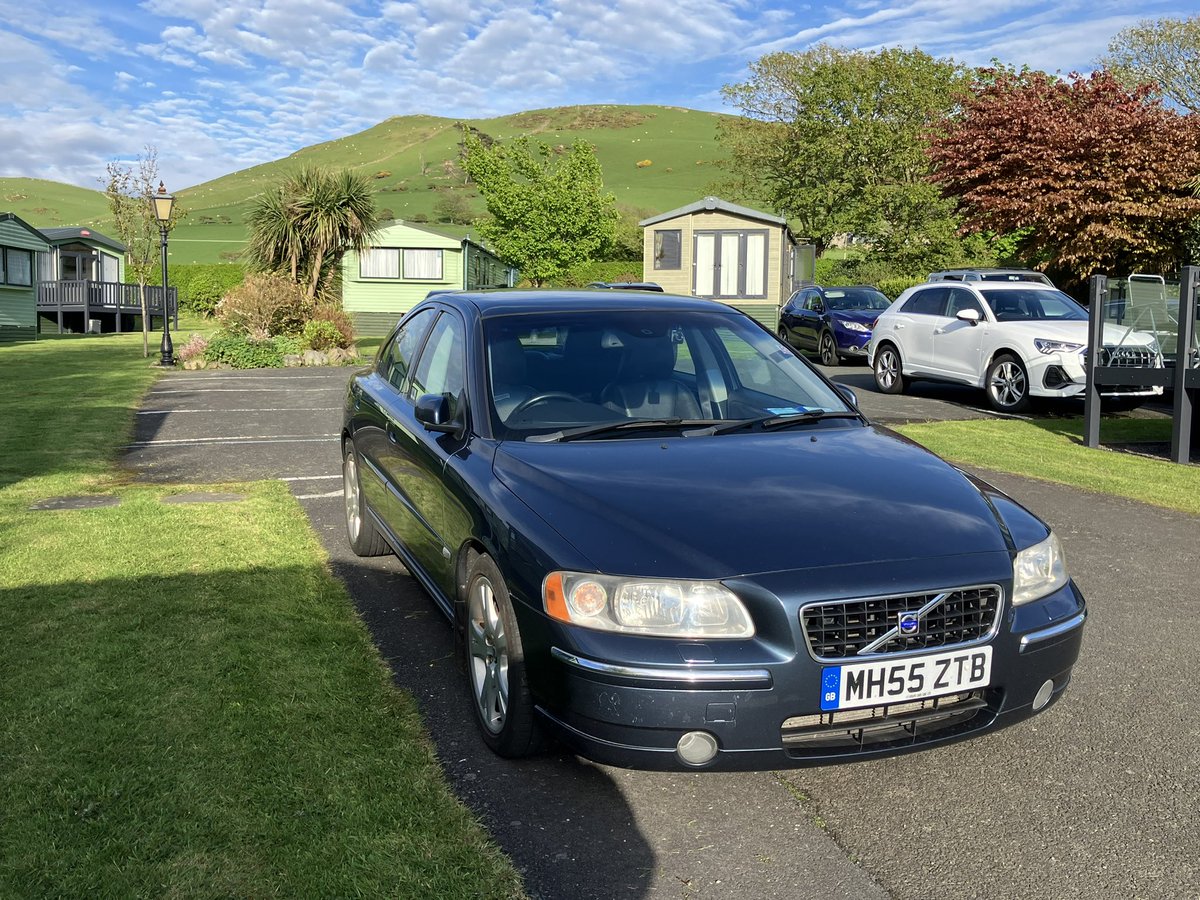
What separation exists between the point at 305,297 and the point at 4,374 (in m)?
7.14

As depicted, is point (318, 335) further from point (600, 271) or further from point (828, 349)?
point (600, 271)

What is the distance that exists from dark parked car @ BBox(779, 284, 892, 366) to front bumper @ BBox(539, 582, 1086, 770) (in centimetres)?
1860

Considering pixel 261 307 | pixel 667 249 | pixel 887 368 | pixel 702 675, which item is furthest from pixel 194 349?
pixel 702 675

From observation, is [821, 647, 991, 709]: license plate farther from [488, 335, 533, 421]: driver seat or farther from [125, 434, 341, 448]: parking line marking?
[125, 434, 341, 448]: parking line marking

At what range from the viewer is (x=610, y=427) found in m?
4.25

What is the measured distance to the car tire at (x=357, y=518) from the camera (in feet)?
20.5

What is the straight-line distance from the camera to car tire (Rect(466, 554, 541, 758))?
134 inches

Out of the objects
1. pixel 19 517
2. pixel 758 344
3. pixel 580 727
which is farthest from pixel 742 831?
pixel 19 517

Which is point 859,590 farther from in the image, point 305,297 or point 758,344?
point 305,297

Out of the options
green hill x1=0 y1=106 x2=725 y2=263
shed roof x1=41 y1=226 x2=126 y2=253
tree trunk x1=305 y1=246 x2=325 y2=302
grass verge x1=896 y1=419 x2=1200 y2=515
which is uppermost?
green hill x1=0 y1=106 x2=725 y2=263

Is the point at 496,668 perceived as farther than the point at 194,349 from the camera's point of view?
No

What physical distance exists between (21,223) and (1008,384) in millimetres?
34731

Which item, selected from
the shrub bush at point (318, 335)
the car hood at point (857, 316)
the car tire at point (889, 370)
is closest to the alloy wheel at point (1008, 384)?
the car tire at point (889, 370)

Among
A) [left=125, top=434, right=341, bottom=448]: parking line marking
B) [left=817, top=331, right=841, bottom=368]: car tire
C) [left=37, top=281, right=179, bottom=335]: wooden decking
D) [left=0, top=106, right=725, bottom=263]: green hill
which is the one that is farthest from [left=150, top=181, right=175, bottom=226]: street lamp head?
[left=0, top=106, right=725, bottom=263]: green hill
